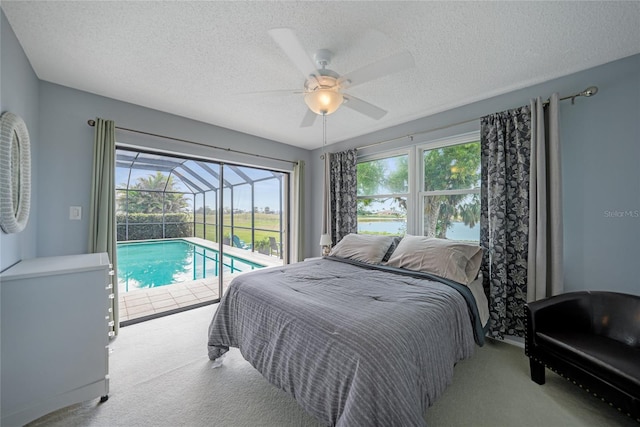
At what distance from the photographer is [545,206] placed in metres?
2.05

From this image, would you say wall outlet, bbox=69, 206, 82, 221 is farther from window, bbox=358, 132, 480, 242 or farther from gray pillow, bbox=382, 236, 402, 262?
window, bbox=358, 132, 480, 242

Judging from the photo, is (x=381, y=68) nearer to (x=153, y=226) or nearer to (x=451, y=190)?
(x=451, y=190)

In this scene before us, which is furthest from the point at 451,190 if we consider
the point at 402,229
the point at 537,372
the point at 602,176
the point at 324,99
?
the point at 324,99

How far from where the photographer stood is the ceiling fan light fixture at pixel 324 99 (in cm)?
168

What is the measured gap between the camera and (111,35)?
159cm

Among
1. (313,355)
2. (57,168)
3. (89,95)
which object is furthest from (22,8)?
(313,355)

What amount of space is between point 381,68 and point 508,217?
189 centimetres

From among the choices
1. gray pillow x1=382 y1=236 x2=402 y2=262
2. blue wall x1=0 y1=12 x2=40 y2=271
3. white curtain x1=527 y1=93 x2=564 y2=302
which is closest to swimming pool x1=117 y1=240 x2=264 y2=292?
blue wall x1=0 y1=12 x2=40 y2=271

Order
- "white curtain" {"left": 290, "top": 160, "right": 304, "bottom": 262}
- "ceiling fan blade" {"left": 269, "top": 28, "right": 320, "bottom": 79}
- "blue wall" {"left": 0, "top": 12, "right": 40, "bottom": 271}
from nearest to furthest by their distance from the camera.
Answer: "ceiling fan blade" {"left": 269, "top": 28, "right": 320, "bottom": 79} → "blue wall" {"left": 0, "top": 12, "right": 40, "bottom": 271} → "white curtain" {"left": 290, "top": 160, "right": 304, "bottom": 262}

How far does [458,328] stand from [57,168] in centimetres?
364

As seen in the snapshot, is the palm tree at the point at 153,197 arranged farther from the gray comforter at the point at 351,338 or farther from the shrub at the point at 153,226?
the gray comforter at the point at 351,338

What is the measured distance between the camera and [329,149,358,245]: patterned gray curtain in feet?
12.0

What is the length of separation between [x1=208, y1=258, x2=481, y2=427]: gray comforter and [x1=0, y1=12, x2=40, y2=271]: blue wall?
1.42 m

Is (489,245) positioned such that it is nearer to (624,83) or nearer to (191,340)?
(624,83)
